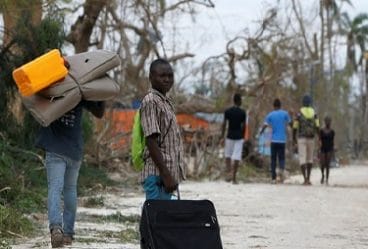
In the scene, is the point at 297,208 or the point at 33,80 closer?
the point at 33,80

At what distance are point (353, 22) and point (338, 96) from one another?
57.5 ft

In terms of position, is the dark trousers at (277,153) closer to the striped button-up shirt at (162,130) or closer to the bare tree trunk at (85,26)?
the bare tree trunk at (85,26)

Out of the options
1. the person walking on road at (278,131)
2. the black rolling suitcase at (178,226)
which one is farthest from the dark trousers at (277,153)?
the black rolling suitcase at (178,226)

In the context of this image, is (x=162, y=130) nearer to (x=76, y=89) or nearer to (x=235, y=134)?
(x=76, y=89)

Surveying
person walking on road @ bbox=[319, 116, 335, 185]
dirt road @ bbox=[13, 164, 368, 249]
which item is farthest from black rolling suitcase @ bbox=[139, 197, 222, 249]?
person walking on road @ bbox=[319, 116, 335, 185]

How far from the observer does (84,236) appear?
775 centimetres

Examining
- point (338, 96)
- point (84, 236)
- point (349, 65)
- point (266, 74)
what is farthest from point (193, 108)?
point (349, 65)

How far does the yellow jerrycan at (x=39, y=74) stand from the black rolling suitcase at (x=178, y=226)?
2.01 metres

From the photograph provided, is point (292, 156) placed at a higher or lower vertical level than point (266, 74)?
lower

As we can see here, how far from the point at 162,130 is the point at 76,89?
56.6 inches

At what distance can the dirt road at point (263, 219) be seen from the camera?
7.76 meters

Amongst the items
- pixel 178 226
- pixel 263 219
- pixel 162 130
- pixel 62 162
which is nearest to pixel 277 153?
pixel 263 219

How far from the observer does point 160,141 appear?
18.4 ft

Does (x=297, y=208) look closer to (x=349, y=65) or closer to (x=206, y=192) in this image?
(x=206, y=192)
